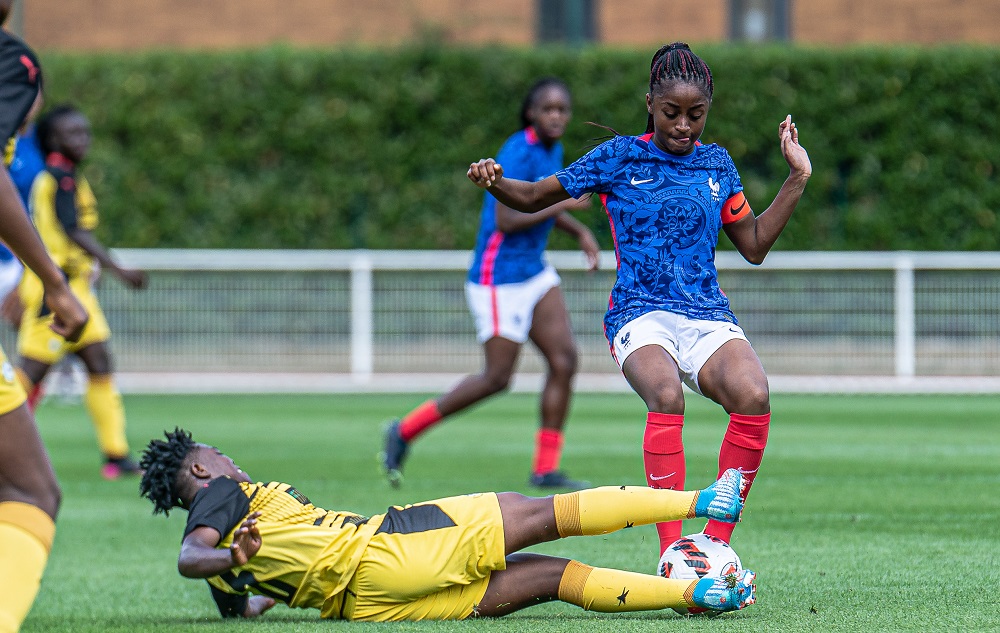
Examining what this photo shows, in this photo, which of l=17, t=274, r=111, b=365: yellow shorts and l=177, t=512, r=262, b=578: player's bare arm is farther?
l=17, t=274, r=111, b=365: yellow shorts

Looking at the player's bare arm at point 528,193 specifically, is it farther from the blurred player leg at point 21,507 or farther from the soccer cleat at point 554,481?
the soccer cleat at point 554,481

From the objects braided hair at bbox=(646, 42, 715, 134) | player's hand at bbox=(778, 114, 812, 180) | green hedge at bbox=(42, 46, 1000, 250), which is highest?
green hedge at bbox=(42, 46, 1000, 250)

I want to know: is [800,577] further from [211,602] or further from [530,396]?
[530,396]

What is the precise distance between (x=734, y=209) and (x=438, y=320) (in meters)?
11.4

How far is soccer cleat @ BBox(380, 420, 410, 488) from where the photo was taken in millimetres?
8859

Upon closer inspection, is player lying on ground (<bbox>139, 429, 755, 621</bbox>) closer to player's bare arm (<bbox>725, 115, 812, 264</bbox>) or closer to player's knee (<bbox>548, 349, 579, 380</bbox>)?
player's bare arm (<bbox>725, 115, 812, 264</bbox>)

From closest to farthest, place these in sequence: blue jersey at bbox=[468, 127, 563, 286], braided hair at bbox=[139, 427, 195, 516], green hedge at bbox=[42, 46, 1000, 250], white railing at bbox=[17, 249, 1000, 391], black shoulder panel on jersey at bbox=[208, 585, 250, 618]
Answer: braided hair at bbox=[139, 427, 195, 516] < black shoulder panel on jersey at bbox=[208, 585, 250, 618] < blue jersey at bbox=[468, 127, 563, 286] < white railing at bbox=[17, 249, 1000, 391] < green hedge at bbox=[42, 46, 1000, 250]

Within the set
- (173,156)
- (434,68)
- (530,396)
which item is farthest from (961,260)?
(173,156)

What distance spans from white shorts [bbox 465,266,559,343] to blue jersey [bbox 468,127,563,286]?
0.04m

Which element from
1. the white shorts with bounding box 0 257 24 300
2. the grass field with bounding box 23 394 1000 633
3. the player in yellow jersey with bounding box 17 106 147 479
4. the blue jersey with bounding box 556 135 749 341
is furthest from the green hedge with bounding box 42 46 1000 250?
the blue jersey with bounding box 556 135 749 341

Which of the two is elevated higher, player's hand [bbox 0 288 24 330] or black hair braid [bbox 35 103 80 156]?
black hair braid [bbox 35 103 80 156]

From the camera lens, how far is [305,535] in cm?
462

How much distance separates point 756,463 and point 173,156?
1457 centimetres

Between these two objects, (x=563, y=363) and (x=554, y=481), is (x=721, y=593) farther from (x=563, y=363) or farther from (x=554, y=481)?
(x=563, y=363)
